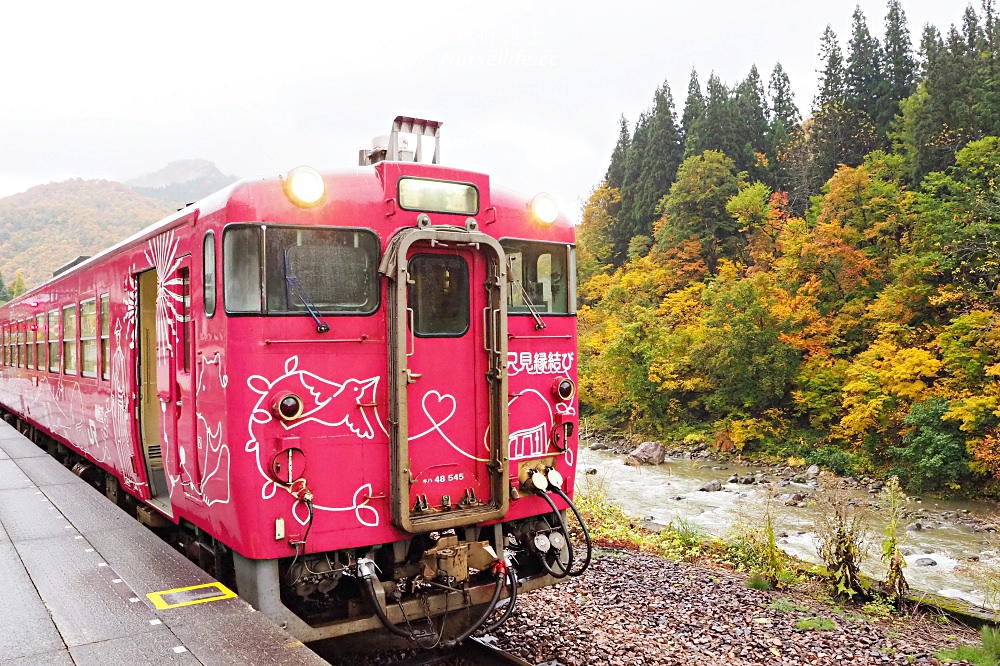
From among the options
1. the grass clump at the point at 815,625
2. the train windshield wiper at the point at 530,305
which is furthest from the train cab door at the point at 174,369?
the grass clump at the point at 815,625

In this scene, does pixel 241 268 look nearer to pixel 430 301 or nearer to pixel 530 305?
pixel 430 301

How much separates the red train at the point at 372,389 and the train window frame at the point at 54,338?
5283 millimetres

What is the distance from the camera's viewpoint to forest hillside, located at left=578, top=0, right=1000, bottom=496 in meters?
23.1

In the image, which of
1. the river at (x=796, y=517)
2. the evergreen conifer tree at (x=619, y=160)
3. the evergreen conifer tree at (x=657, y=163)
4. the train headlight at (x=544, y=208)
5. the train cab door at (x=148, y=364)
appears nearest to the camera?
the train headlight at (x=544, y=208)

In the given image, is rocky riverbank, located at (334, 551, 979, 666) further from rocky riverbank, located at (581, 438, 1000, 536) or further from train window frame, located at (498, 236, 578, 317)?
rocky riverbank, located at (581, 438, 1000, 536)

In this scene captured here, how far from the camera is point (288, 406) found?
461 centimetres

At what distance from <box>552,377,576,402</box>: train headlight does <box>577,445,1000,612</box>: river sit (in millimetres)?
5706

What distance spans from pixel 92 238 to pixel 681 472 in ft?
260

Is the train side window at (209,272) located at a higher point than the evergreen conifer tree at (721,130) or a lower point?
lower

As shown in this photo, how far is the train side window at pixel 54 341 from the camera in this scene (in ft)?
34.1

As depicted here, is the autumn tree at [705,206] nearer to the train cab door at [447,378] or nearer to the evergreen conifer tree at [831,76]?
the evergreen conifer tree at [831,76]

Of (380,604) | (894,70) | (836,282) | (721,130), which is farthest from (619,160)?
(380,604)

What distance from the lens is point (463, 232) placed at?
5.15m

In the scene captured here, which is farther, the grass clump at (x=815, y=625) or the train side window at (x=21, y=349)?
the train side window at (x=21, y=349)
